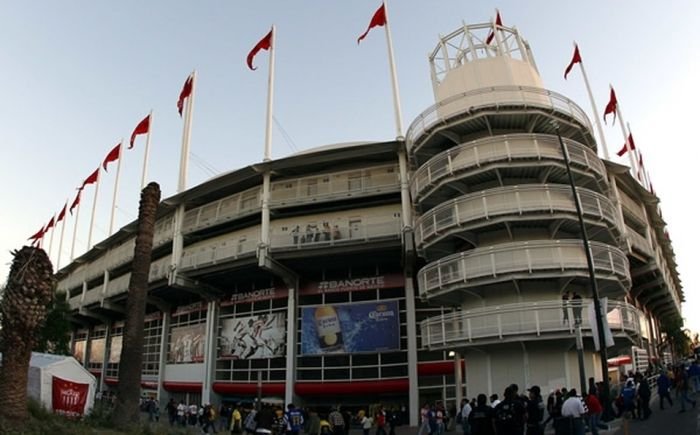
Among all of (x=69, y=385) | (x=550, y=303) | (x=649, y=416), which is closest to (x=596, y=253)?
(x=550, y=303)

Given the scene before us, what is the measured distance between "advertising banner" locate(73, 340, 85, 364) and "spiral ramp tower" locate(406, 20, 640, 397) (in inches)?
1957

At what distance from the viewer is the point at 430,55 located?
30766 mm

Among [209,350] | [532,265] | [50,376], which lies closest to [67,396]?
[50,376]

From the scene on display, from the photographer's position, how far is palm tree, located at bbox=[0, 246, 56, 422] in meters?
11.4

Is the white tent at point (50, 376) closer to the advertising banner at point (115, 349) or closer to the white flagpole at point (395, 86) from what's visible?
the white flagpole at point (395, 86)

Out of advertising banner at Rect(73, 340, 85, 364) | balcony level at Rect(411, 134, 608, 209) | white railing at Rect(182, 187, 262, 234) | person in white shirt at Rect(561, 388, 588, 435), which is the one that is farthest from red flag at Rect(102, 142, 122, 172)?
person in white shirt at Rect(561, 388, 588, 435)

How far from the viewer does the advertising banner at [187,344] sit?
36.2 m

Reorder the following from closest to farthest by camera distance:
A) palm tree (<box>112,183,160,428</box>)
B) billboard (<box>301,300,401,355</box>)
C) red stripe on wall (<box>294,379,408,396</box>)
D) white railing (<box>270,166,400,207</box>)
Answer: palm tree (<box>112,183,160,428</box>) < red stripe on wall (<box>294,379,408,396</box>) < billboard (<box>301,300,401,355</box>) < white railing (<box>270,166,400,207</box>)

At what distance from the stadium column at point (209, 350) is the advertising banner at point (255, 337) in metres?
0.79

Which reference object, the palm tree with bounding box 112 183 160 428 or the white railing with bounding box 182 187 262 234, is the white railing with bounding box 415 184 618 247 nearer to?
the palm tree with bounding box 112 183 160 428

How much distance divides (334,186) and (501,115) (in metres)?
12.0

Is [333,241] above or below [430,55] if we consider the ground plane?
below

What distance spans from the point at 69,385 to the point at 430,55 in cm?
2513

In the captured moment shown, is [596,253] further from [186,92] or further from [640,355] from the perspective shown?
[186,92]
